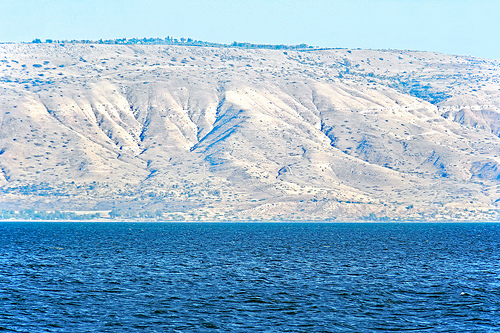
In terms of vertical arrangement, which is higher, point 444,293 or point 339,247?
point 444,293

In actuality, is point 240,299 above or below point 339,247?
above

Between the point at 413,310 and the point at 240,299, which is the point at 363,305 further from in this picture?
the point at 240,299

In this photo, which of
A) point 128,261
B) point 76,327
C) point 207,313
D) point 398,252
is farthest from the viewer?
point 398,252

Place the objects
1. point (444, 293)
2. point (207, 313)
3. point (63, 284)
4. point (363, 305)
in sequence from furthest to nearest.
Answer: point (63, 284) → point (444, 293) → point (363, 305) → point (207, 313)

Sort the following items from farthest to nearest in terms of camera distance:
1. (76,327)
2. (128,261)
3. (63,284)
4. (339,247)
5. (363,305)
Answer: (339,247) < (128,261) < (63,284) < (363,305) < (76,327)

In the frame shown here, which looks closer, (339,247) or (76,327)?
(76,327)

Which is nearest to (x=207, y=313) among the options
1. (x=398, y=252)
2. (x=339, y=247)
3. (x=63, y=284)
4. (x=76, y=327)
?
(x=76, y=327)

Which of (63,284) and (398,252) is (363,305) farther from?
(398,252)

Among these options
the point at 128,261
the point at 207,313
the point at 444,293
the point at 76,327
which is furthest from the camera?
the point at 128,261

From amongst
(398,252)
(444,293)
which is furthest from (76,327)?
(398,252)

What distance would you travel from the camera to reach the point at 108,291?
62250 mm

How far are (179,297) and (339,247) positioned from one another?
70533 millimetres

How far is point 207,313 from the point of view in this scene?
2058 inches

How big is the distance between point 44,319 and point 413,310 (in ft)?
98.3
